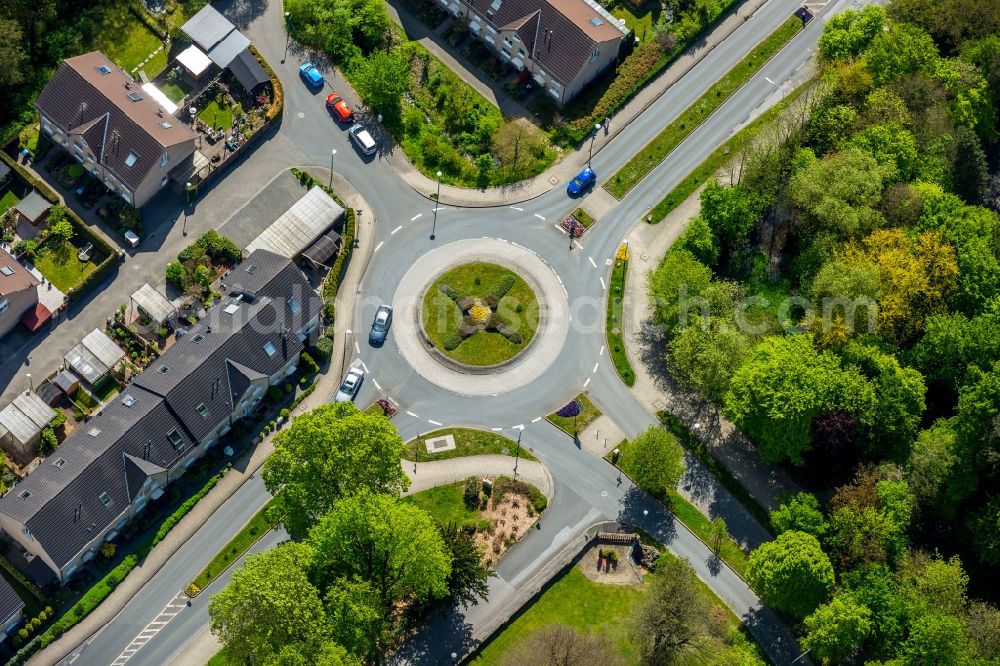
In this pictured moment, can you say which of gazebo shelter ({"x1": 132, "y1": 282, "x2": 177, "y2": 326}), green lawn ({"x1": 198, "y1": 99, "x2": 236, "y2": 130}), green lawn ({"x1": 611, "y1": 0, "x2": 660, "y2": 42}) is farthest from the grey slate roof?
green lawn ({"x1": 611, "y1": 0, "x2": 660, "y2": 42})

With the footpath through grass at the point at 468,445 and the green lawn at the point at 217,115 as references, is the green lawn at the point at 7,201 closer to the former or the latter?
the green lawn at the point at 217,115

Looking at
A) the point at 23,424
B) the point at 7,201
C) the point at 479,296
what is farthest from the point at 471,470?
the point at 7,201

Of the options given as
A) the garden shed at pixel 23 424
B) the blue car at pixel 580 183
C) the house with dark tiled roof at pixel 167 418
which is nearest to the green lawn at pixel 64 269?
the garden shed at pixel 23 424

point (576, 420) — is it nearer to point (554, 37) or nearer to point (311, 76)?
point (554, 37)

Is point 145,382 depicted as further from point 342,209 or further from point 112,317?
point 342,209

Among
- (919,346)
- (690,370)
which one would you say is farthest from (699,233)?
(919,346)

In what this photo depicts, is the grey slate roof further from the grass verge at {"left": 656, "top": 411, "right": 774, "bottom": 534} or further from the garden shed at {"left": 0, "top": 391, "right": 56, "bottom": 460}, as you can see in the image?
the grass verge at {"left": 656, "top": 411, "right": 774, "bottom": 534}

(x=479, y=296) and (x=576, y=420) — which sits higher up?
(x=479, y=296)
